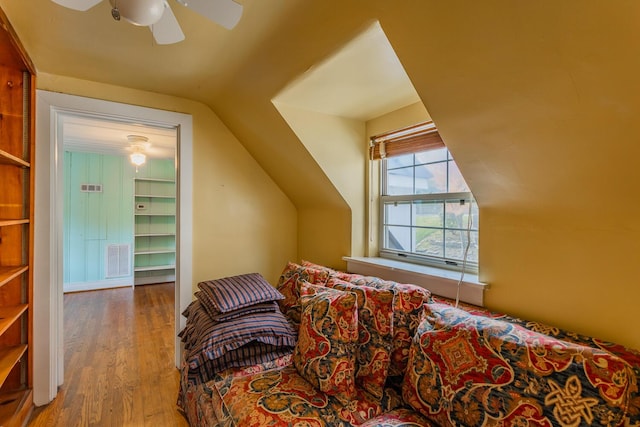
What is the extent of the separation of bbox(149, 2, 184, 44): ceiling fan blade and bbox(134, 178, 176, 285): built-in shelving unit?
14.4 ft

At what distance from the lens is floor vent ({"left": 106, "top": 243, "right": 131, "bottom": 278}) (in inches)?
194

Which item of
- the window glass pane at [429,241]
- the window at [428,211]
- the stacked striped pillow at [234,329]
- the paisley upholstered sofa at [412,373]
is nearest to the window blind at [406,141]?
the window at [428,211]

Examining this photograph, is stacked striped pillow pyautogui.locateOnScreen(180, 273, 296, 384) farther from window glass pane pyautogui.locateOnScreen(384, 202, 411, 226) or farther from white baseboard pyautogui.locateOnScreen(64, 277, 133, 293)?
white baseboard pyautogui.locateOnScreen(64, 277, 133, 293)

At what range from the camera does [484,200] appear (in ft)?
4.97

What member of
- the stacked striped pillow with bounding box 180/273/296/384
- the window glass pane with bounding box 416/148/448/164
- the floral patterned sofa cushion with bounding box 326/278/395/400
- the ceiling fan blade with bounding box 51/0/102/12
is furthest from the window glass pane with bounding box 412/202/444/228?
the ceiling fan blade with bounding box 51/0/102/12

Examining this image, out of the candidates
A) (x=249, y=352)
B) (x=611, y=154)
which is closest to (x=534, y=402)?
(x=611, y=154)

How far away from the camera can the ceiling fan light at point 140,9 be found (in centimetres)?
99

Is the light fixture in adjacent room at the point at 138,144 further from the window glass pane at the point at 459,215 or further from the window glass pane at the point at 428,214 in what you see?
the window glass pane at the point at 459,215

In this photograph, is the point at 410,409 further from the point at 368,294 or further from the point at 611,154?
the point at 611,154

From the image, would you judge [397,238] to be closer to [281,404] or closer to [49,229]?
[281,404]

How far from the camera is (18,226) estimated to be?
189 cm

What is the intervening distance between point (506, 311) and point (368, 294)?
0.67 m

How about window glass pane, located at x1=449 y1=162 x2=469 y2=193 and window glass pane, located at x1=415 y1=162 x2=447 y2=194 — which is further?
window glass pane, located at x1=415 y1=162 x2=447 y2=194

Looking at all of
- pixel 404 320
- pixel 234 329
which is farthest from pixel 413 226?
pixel 234 329
